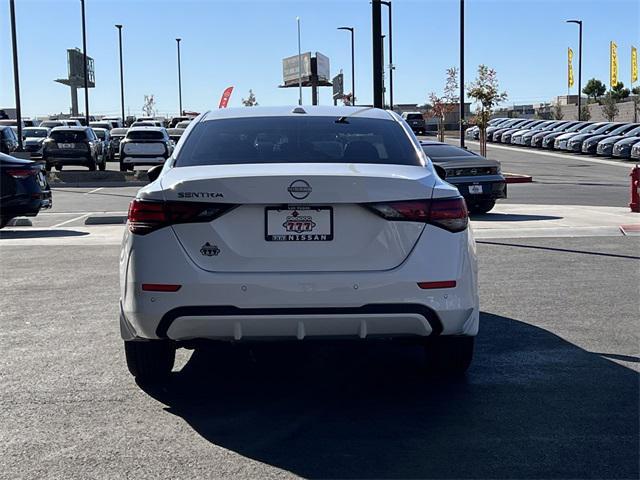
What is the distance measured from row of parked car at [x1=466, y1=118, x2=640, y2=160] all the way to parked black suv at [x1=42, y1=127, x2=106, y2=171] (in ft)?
72.4

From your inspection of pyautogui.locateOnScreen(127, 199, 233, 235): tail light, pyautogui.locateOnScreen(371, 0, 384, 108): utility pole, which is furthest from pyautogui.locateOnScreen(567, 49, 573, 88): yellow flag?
pyautogui.locateOnScreen(127, 199, 233, 235): tail light

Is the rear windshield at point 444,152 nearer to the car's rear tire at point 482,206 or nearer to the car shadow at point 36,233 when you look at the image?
the car's rear tire at point 482,206

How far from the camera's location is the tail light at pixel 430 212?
4961 mm

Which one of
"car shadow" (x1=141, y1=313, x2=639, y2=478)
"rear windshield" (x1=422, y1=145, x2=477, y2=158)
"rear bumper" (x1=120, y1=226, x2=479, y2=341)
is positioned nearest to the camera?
"car shadow" (x1=141, y1=313, x2=639, y2=478)

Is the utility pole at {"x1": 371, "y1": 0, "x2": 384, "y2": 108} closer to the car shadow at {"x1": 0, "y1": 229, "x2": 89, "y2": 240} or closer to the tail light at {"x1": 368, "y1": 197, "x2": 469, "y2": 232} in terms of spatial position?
the car shadow at {"x1": 0, "y1": 229, "x2": 89, "y2": 240}

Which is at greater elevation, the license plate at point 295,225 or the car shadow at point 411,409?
the license plate at point 295,225

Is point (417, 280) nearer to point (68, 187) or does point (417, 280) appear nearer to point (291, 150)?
point (291, 150)

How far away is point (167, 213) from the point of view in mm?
5016

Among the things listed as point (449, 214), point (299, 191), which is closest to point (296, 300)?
point (299, 191)

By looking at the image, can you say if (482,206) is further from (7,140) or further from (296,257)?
(7,140)

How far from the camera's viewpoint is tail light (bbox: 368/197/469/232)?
4.96 metres

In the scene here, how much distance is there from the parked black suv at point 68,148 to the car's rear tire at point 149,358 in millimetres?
27728

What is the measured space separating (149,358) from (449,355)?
182 cm

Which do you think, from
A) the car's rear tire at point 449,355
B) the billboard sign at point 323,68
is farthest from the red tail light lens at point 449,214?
the billboard sign at point 323,68
